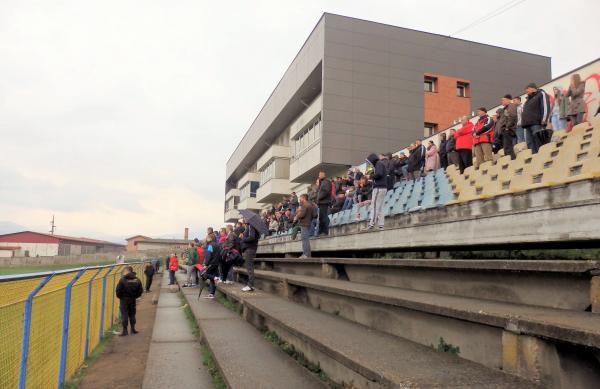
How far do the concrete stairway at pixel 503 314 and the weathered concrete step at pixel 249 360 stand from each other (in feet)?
2.89

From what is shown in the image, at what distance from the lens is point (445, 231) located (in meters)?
5.98

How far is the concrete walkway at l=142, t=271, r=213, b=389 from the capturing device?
491 cm

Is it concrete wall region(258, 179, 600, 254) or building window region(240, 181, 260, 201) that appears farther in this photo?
building window region(240, 181, 260, 201)

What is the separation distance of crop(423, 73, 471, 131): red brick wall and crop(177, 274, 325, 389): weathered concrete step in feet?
77.0

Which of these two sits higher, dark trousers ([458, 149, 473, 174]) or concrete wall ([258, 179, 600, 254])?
dark trousers ([458, 149, 473, 174])

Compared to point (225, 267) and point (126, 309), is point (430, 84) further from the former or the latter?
point (126, 309)

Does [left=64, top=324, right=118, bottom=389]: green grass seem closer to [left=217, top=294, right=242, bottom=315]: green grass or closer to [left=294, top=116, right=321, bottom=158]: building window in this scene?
[left=217, top=294, right=242, bottom=315]: green grass

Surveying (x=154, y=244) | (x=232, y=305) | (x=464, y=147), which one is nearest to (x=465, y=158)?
(x=464, y=147)

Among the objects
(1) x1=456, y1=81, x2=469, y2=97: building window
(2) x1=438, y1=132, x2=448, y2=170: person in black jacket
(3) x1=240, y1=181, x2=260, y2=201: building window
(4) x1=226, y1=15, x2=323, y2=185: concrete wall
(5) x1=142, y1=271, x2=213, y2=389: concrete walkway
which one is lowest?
(5) x1=142, y1=271, x2=213, y2=389: concrete walkway

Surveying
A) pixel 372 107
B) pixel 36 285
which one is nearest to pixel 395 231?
pixel 36 285

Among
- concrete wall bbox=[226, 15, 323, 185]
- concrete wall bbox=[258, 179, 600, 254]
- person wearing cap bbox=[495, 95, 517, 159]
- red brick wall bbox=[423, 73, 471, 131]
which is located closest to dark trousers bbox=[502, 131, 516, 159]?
person wearing cap bbox=[495, 95, 517, 159]

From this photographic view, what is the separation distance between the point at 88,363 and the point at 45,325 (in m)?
2.94

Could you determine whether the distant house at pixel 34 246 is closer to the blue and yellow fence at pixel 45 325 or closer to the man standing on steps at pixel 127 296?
the man standing on steps at pixel 127 296

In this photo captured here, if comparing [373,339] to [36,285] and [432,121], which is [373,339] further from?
[432,121]
